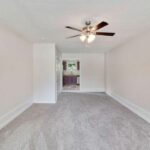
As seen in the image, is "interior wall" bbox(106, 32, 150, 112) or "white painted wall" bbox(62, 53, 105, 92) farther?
"white painted wall" bbox(62, 53, 105, 92)

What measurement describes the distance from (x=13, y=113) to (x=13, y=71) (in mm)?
1135

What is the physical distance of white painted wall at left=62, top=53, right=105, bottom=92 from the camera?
838 centimetres

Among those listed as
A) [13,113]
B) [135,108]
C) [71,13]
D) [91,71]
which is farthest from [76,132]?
[91,71]

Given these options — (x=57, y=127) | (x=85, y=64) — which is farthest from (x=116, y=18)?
(x=85, y=64)

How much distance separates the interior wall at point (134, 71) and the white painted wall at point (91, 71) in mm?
2218

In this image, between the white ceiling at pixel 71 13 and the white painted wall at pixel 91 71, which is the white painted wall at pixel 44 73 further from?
the white painted wall at pixel 91 71

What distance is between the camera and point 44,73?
18.2 feet

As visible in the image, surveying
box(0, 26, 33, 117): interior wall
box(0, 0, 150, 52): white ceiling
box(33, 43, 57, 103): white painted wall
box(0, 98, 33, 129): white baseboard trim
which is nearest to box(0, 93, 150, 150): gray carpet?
box(0, 98, 33, 129): white baseboard trim

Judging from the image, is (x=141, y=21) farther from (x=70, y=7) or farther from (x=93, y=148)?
(x=93, y=148)

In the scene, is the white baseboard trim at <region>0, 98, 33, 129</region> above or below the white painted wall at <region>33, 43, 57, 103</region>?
below

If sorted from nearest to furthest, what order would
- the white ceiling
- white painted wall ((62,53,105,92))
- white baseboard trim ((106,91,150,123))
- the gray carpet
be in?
the white ceiling, the gray carpet, white baseboard trim ((106,91,150,123)), white painted wall ((62,53,105,92))

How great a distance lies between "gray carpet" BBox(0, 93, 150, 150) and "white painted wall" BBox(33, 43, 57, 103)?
1340 mm

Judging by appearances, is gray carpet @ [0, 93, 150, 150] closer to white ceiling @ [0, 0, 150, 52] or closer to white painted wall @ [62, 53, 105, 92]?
white ceiling @ [0, 0, 150, 52]

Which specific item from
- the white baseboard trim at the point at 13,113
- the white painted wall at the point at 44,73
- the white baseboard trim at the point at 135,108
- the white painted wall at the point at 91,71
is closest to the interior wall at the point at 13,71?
the white baseboard trim at the point at 13,113
